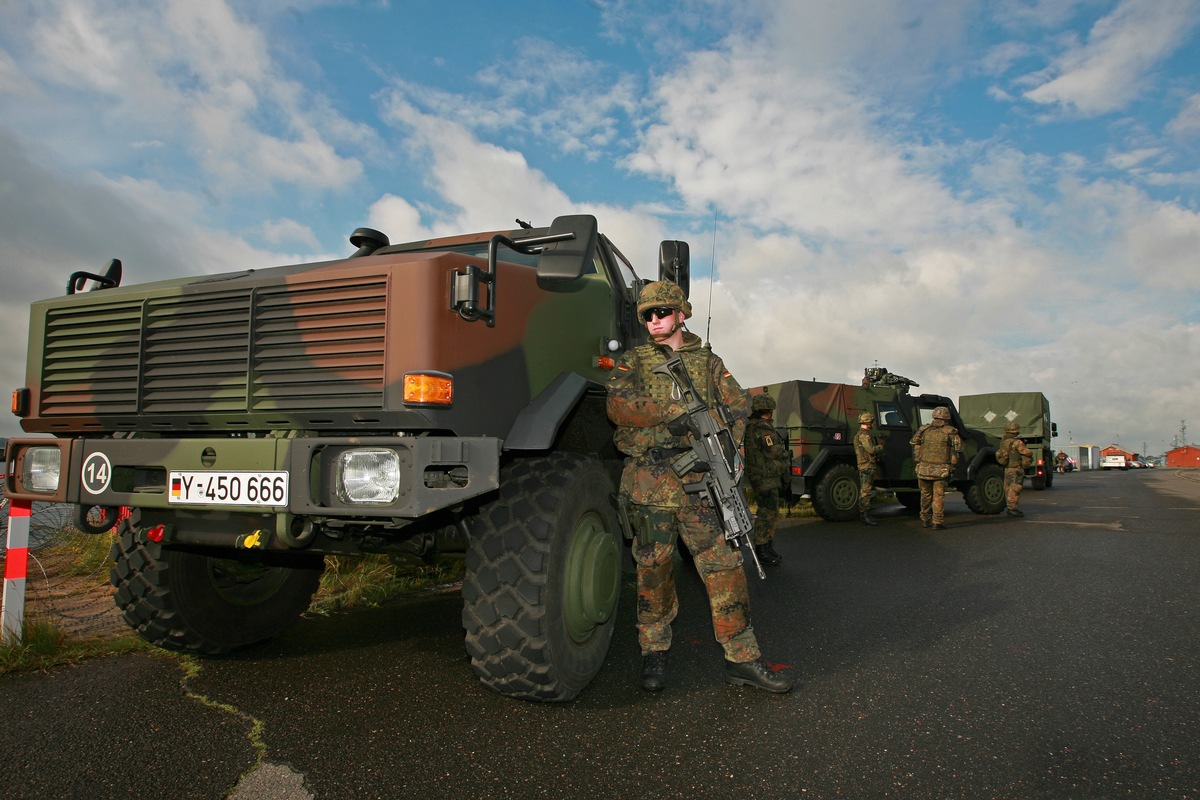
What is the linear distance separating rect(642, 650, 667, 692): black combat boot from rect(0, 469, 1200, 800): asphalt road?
7cm

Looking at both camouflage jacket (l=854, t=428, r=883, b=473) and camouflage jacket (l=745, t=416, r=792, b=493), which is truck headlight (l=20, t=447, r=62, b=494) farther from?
camouflage jacket (l=854, t=428, r=883, b=473)

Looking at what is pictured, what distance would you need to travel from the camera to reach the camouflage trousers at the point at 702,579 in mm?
3117

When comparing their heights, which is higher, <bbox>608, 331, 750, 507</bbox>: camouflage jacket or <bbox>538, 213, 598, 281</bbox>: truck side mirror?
<bbox>538, 213, 598, 281</bbox>: truck side mirror

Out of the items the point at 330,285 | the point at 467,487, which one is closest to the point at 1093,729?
the point at 467,487

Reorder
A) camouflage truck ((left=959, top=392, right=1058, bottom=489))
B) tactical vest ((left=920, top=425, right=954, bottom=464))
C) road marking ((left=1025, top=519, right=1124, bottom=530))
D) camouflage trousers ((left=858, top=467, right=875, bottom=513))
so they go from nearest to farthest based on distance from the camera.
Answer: road marking ((left=1025, top=519, right=1124, bottom=530)) < tactical vest ((left=920, top=425, right=954, bottom=464)) < camouflage trousers ((left=858, top=467, right=875, bottom=513)) < camouflage truck ((left=959, top=392, right=1058, bottom=489))

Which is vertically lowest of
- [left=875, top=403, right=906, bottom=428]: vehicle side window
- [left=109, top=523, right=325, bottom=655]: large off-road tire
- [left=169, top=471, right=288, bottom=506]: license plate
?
[left=109, top=523, right=325, bottom=655]: large off-road tire

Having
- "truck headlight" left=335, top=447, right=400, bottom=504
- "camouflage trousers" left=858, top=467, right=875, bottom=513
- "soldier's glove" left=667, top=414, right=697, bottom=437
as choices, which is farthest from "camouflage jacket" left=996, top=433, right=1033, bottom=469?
"truck headlight" left=335, top=447, right=400, bottom=504

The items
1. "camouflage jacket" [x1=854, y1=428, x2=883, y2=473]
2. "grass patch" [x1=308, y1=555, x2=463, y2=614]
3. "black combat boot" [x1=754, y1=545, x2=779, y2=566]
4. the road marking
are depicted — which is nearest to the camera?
"grass patch" [x1=308, y1=555, x2=463, y2=614]

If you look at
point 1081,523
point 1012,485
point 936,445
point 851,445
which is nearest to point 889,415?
point 851,445

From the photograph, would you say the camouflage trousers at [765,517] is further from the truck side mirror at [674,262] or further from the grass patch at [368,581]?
the truck side mirror at [674,262]

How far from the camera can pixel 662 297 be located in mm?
3246

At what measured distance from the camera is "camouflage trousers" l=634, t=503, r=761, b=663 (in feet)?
10.2

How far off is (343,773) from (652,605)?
148 cm

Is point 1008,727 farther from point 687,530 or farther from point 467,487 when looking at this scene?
Result: point 467,487
